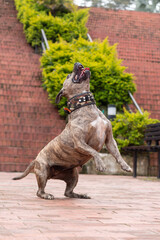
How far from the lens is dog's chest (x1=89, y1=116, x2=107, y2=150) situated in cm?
456

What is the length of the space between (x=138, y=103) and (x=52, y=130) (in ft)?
11.9

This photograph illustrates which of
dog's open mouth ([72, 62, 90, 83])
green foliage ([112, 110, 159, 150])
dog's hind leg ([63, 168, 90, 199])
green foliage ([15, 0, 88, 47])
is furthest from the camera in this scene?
green foliage ([15, 0, 88, 47])

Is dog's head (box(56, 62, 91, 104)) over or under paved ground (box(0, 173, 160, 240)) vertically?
over

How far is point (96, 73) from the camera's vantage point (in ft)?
42.6

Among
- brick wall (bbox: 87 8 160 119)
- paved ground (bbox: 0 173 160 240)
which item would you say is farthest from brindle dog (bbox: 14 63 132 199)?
brick wall (bbox: 87 8 160 119)

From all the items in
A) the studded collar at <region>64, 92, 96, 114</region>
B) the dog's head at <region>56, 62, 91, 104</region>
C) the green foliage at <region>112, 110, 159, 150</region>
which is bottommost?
the green foliage at <region>112, 110, 159, 150</region>

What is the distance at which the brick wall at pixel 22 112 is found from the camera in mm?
11562

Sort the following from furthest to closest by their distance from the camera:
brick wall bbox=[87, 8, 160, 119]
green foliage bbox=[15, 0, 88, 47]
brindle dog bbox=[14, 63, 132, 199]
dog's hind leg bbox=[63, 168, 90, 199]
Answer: green foliage bbox=[15, 0, 88, 47] → brick wall bbox=[87, 8, 160, 119] → dog's hind leg bbox=[63, 168, 90, 199] → brindle dog bbox=[14, 63, 132, 199]

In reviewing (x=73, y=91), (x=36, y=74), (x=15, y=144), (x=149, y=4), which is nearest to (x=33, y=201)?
(x=73, y=91)

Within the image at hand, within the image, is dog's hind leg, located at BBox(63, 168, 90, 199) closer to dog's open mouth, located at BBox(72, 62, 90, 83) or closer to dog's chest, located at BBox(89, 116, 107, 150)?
dog's chest, located at BBox(89, 116, 107, 150)

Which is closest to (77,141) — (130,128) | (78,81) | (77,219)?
(78,81)

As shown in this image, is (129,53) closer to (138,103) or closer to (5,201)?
(138,103)

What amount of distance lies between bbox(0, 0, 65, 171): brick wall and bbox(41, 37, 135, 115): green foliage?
1.45 ft

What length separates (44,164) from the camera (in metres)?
4.97
